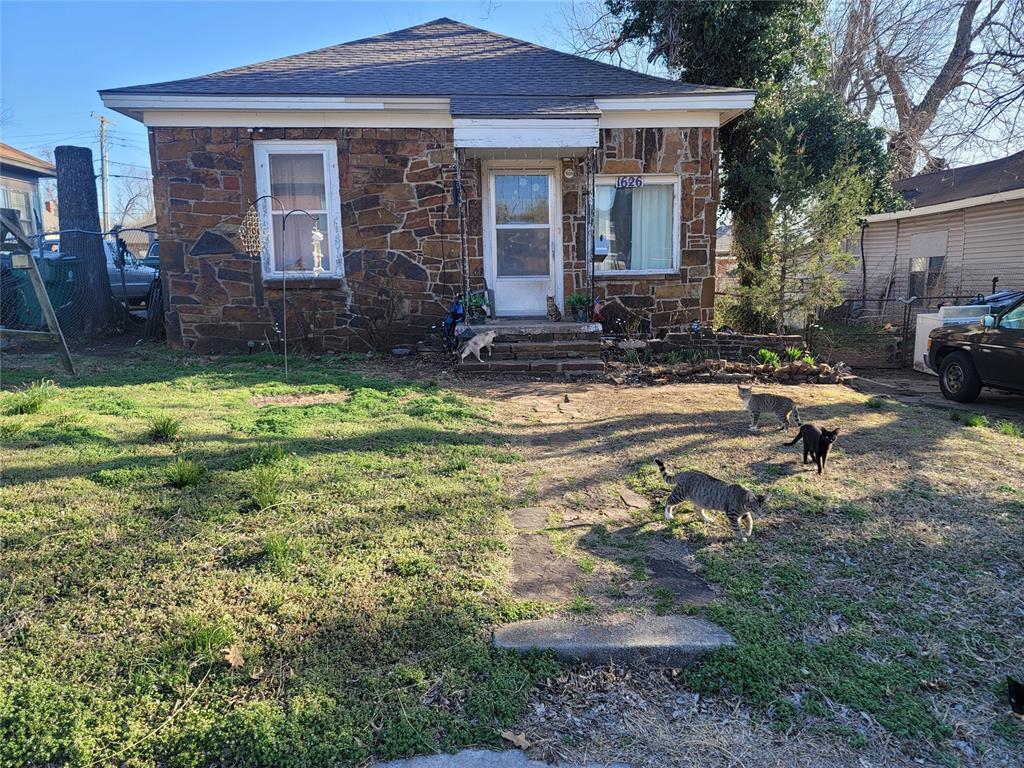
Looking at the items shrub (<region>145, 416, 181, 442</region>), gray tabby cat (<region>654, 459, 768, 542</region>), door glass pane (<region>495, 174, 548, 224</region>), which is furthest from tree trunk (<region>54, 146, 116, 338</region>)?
gray tabby cat (<region>654, 459, 768, 542</region>)

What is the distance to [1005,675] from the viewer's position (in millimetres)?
2867

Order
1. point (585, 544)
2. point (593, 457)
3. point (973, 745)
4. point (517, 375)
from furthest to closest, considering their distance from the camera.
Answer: point (517, 375) → point (593, 457) → point (585, 544) → point (973, 745)

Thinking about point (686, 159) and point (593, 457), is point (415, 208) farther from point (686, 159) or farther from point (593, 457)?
point (593, 457)

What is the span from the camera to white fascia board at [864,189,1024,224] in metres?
13.9

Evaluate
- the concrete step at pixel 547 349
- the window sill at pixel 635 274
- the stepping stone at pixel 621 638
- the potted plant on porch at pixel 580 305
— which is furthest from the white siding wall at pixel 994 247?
the stepping stone at pixel 621 638

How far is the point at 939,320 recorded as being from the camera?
35.3 ft

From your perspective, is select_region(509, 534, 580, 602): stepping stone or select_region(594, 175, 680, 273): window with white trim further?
select_region(594, 175, 680, 273): window with white trim

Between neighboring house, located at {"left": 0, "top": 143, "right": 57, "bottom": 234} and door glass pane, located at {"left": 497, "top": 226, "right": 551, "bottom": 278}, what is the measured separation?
2153 centimetres

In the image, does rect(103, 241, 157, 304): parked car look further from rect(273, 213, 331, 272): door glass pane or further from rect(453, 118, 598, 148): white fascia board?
rect(453, 118, 598, 148): white fascia board


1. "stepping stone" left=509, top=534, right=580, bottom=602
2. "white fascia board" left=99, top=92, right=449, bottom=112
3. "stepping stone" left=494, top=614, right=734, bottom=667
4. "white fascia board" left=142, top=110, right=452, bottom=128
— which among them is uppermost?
"white fascia board" left=99, top=92, right=449, bottom=112

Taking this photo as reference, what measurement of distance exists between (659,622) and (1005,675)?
150 cm

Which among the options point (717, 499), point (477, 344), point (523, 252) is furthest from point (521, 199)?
point (717, 499)

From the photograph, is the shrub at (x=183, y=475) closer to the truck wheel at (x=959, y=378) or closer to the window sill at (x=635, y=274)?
the window sill at (x=635, y=274)

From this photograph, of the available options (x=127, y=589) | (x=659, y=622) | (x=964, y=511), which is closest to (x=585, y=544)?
(x=659, y=622)
